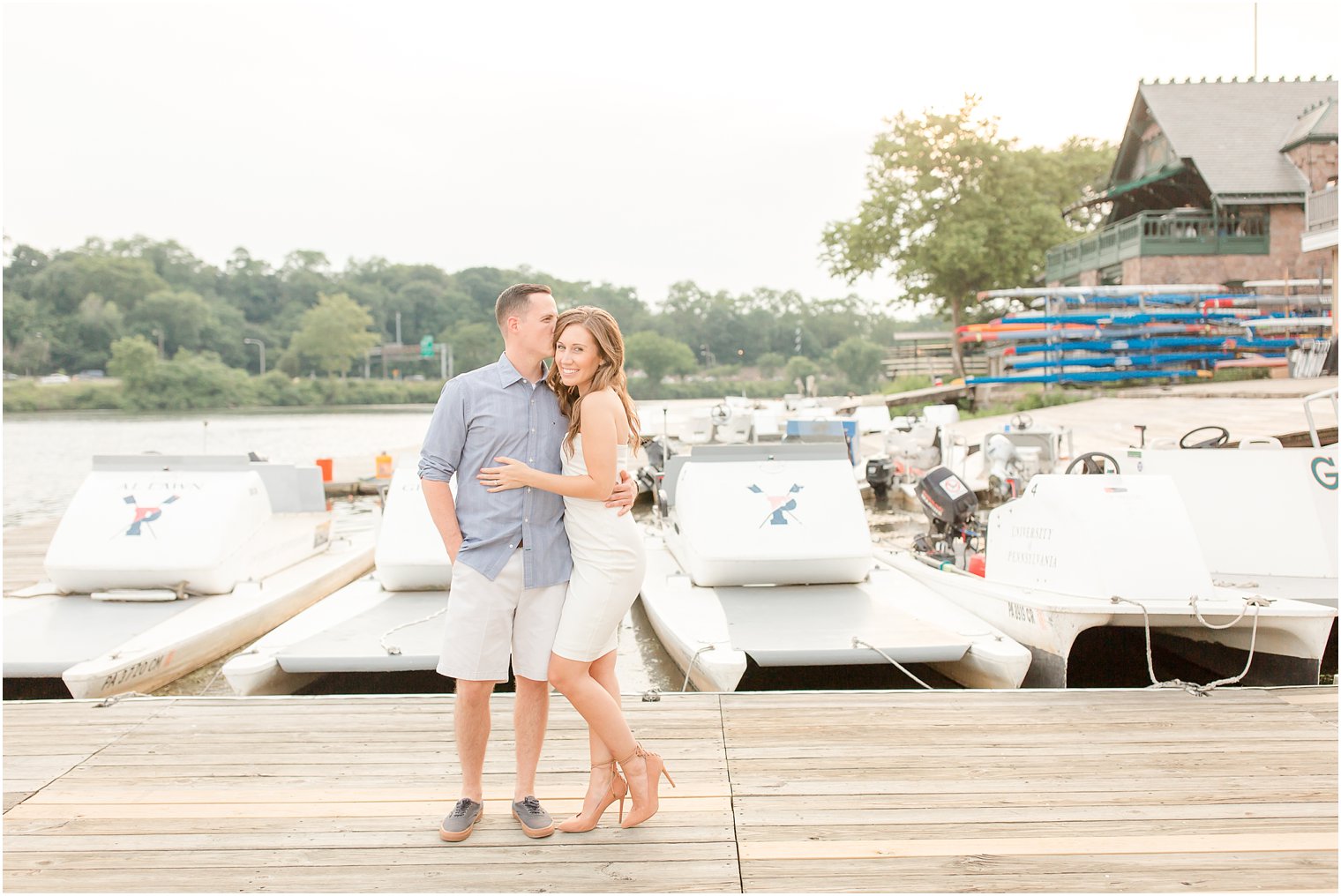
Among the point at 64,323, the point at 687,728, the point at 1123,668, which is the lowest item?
the point at 1123,668

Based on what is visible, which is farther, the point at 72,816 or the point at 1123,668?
the point at 1123,668

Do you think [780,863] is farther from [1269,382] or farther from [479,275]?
[479,275]

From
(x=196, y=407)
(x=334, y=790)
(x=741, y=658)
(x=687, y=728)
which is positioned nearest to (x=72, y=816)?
(x=334, y=790)

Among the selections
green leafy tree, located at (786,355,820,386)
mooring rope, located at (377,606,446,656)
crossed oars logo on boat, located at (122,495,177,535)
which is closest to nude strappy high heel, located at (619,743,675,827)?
mooring rope, located at (377,606,446,656)

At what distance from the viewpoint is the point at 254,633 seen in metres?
6.94

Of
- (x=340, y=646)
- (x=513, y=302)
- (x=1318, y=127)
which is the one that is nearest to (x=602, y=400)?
(x=513, y=302)

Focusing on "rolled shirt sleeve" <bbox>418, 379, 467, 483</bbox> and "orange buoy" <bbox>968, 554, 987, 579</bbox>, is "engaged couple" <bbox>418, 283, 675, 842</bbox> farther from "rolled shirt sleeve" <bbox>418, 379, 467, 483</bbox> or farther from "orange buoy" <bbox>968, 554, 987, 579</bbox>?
"orange buoy" <bbox>968, 554, 987, 579</bbox>

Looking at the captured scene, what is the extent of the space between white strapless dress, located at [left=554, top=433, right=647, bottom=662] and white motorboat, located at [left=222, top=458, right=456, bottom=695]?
2535 mm

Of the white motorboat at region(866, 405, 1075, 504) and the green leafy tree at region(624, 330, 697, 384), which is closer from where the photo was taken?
the white motorboat at region(866, 405, 1075, 504)

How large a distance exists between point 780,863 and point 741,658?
2127 mm

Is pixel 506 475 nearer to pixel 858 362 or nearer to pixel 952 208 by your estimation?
pixel 952 208

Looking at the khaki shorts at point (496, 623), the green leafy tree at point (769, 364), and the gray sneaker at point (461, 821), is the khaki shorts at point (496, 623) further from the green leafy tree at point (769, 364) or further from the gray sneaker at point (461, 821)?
the green leafy tree at point (769, 364)

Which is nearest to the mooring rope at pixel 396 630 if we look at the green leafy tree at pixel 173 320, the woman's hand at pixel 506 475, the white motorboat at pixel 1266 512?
the woman's hand at pixel 506 475

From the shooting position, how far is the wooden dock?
308cm
